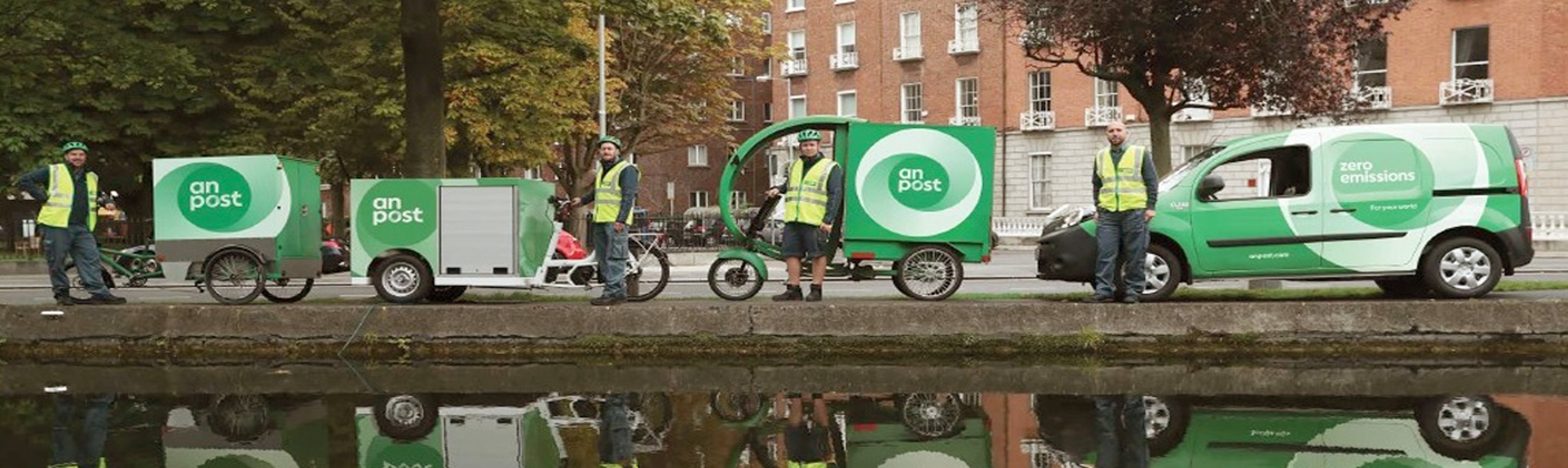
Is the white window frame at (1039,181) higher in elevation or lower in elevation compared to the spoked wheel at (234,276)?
higher

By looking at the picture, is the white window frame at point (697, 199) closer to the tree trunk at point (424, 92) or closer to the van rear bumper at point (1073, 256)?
the tree trunk at point (424, 92)

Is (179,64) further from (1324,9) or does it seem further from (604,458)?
(604,458)

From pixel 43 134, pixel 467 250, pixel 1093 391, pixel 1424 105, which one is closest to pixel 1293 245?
pixel 1093 391

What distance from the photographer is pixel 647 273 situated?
46.4 ft

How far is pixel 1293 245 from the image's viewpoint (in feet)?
41.1

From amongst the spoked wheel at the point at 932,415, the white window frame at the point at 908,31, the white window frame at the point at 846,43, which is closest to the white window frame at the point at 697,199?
the white window frame at the point at 846,43

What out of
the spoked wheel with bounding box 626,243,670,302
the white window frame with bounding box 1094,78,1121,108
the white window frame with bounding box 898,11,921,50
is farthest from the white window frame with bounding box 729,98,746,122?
the spoked wheel with bounding box 626,243,670,302

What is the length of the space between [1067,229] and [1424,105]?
30.8 meters

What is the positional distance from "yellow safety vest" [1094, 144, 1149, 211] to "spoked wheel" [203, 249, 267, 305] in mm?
8395

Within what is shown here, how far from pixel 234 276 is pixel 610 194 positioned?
424cm

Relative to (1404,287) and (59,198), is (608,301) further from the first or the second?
(1404,287)

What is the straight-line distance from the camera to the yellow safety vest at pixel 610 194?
12.8 meters

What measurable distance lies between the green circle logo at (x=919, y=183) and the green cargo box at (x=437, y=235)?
370 cm

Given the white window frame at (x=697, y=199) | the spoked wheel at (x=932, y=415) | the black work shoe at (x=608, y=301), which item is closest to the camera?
the spoked wheel at (x=932, y=415)
